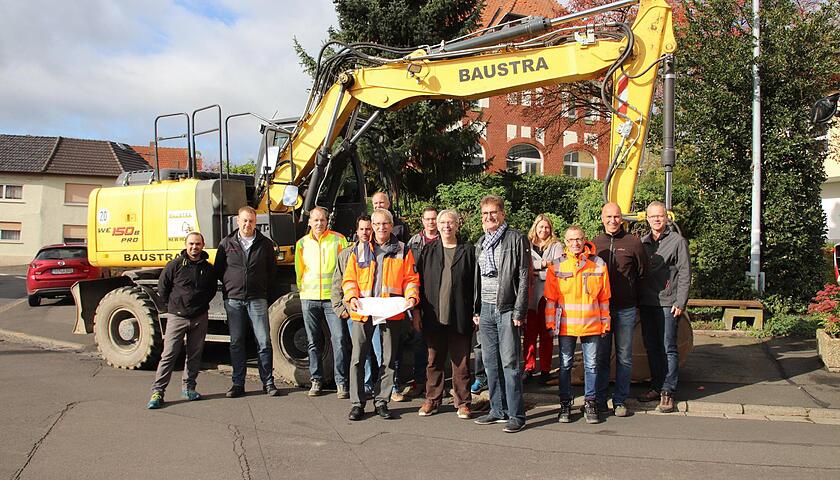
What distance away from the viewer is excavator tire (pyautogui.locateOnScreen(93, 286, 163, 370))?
838 centimetres

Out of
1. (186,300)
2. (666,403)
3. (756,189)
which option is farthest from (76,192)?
(666,403)

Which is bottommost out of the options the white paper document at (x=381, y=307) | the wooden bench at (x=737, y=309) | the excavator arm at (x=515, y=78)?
the wooden bench at (x=737, y=309)

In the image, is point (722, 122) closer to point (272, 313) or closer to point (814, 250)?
point (814, 250)

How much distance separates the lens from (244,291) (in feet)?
22.8

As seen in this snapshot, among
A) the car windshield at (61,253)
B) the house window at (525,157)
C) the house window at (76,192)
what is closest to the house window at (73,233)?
the house window at (76,192)

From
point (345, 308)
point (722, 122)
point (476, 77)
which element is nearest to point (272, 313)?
point (345, 308)

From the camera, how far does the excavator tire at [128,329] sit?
330 inches

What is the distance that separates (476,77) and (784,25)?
6825mm

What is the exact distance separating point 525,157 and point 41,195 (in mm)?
25451

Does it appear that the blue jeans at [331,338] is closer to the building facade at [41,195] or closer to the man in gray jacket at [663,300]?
the man in gray jacket at [663,300]

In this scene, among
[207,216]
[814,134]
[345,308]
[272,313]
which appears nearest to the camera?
[345,308]

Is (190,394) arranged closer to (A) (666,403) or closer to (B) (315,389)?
(B) (315,389)

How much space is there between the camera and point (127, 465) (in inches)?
193

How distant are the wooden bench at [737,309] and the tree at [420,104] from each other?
667 centimetres
